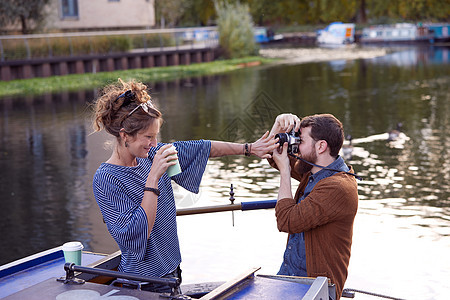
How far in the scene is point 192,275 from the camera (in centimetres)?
685

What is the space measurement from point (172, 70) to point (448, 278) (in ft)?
79.6

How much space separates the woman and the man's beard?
0.73m

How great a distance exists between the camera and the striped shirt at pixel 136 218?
3.16 meters

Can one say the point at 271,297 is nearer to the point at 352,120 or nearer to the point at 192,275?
the point at 192,275

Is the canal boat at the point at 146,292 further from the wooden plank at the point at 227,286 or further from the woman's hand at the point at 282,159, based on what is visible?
the woman's hand at the point at 282,159

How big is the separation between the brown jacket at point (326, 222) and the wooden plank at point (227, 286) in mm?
326

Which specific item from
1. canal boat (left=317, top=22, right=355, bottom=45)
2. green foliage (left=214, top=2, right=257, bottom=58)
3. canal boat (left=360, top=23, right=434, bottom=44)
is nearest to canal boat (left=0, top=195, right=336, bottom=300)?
green foliage (left=214, top=2, right=257, bottom=58)

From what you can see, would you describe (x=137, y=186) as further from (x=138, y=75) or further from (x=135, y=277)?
(x=138, y=75)

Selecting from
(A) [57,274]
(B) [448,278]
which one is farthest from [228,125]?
(A) [57,274]

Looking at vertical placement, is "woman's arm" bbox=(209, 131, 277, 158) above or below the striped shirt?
above

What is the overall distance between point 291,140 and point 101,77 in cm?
2415

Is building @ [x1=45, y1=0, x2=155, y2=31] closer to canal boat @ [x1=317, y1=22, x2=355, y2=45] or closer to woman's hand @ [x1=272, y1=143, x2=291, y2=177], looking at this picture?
canal boat @ [x1=317, y1=22, x2=355, y2=45]

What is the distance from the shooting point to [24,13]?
30047 mm

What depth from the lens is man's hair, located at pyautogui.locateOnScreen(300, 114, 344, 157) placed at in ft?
11.7
